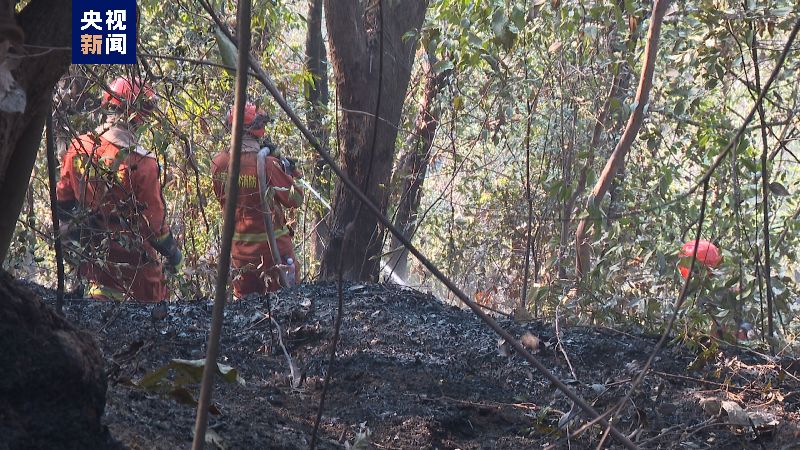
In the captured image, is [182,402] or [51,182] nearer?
[182,402]

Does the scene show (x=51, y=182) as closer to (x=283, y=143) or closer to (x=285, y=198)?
(x=285, y=198)

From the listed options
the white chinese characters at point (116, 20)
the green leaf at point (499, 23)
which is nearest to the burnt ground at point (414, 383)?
the white chinese characters at point (116, 20)

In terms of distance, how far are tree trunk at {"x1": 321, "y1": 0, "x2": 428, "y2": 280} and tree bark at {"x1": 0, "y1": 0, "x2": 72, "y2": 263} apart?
3.08 metres

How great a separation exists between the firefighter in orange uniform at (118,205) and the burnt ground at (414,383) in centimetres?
47

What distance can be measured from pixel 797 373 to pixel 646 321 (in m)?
0.91

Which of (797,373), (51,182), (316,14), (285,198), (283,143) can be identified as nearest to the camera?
(51,182)

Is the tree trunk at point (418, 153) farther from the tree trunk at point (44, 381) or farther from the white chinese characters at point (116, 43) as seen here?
the tree trunk at point (44, 381)

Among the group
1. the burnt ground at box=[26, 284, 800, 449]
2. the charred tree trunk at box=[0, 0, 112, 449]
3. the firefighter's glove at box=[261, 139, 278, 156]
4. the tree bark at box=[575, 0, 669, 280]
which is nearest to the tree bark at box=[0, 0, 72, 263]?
the charred tree trunk at box=[0, 0, 112, 449]

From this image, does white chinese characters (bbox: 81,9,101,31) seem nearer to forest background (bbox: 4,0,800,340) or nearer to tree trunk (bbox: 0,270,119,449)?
forest background (bbox: 4,0,800,340)

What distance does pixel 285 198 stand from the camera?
18.7ft

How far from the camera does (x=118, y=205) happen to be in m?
3.80

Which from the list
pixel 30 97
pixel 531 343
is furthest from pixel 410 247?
pixel 531 343

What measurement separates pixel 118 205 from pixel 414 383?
163cm

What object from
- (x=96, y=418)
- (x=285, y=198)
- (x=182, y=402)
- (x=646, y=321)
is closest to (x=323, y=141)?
(x=285, y=198)
